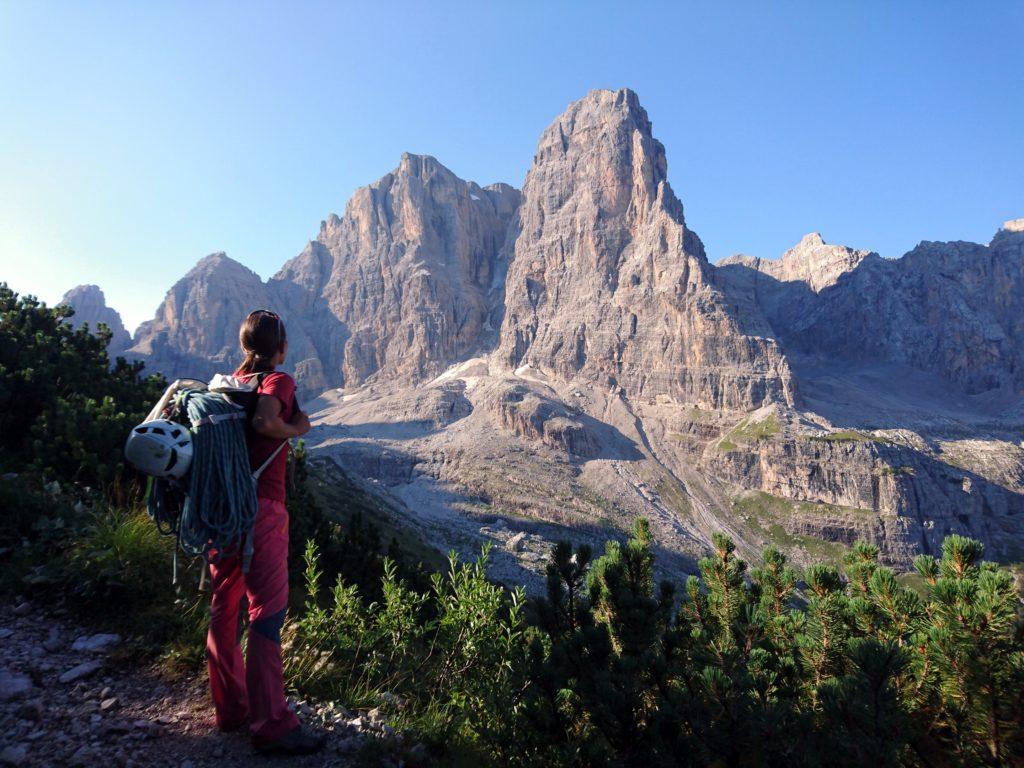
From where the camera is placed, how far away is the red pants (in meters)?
4.45

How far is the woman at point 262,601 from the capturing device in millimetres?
4449

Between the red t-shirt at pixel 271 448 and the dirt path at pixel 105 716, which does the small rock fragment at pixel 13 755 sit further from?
the red t-shirt at pixel 271 448

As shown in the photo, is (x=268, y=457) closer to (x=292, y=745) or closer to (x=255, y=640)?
(x=255, y=640)

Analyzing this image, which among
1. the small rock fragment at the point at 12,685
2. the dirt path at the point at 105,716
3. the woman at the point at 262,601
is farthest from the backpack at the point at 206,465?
the small rock fragment at the point at 12,685

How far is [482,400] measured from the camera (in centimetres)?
17100

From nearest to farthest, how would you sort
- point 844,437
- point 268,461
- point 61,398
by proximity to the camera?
1. point 268,461
2. point 61,398
3. point 844,437

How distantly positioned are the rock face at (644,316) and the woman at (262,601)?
164 m

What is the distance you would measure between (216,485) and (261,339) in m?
1.43

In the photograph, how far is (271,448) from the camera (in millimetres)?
4922

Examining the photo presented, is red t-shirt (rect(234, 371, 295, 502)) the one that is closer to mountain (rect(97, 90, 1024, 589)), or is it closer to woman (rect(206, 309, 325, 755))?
woman (rect(206, 309, 325, 755))

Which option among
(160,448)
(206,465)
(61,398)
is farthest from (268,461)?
(61,398)

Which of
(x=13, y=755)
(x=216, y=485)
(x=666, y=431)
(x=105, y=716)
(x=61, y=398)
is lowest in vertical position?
(x=666, y=431)

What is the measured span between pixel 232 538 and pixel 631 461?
143067 mm

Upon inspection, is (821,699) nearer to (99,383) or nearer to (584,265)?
(99,383)
